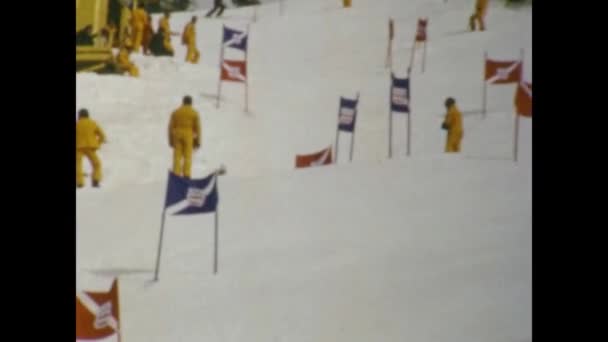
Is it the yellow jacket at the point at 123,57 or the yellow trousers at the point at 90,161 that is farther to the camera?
the yellow jacket at the point at 123,57

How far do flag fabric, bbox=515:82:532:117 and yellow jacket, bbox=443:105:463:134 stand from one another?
308 millimetres

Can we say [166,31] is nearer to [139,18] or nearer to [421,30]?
[139,18]

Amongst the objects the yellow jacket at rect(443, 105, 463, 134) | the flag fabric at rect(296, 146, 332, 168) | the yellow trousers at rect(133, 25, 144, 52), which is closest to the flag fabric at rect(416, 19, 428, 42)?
the yellow jacket at rect(443, 105, 463, 134)

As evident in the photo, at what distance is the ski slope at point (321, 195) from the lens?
3.09 metres

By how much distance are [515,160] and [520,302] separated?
60 centimetres

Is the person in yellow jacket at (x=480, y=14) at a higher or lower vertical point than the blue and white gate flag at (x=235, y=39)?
higher

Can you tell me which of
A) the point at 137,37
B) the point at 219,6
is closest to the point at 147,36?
the point at 137,37

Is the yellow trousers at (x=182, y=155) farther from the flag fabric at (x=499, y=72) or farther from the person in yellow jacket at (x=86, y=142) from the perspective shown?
the flag fabric at (x=499, y=72)

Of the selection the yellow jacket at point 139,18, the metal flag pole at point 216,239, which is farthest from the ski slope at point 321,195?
the yellow jacket at point 139,18

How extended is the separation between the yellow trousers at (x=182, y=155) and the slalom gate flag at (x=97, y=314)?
490 mm

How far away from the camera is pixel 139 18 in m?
3.19

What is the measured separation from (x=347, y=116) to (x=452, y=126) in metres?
0.47
